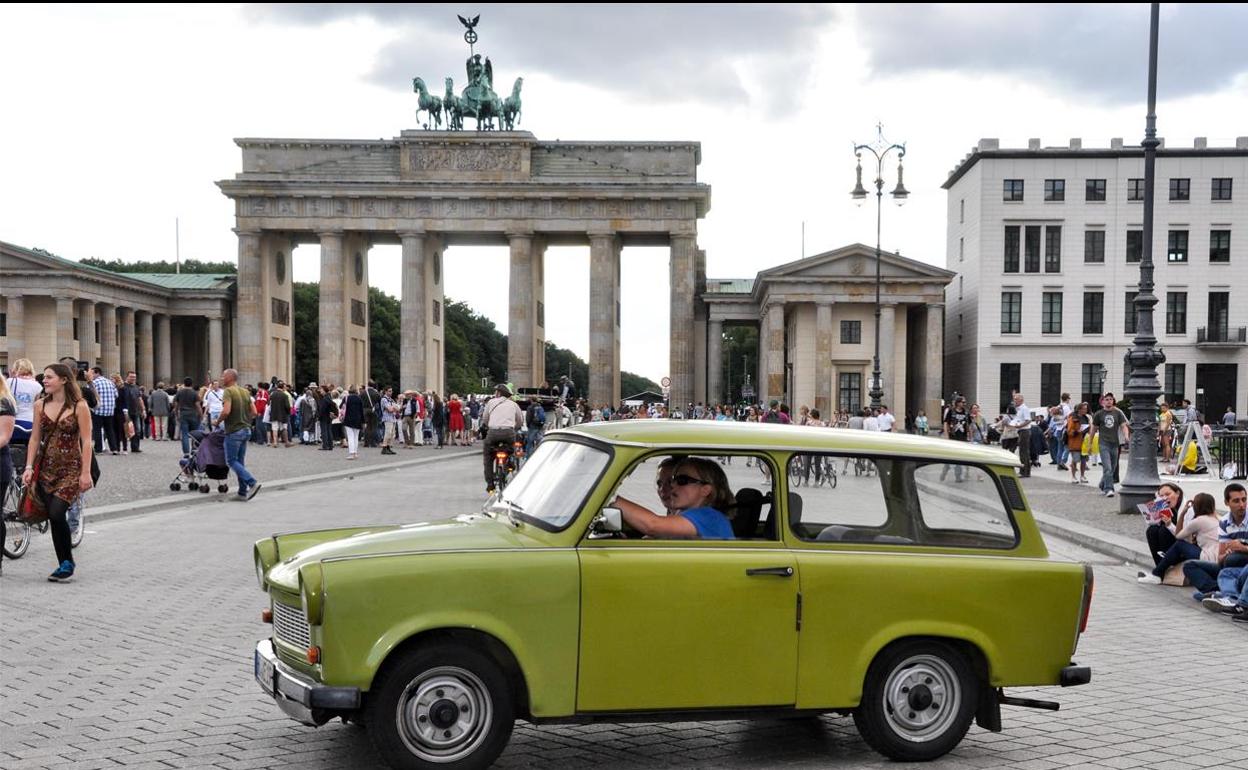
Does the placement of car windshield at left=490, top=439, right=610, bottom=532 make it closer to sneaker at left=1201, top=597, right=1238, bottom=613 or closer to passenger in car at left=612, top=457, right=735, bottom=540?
passenger in car at left=612, top=457, right=735, bottom=540

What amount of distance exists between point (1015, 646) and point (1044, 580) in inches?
14.5

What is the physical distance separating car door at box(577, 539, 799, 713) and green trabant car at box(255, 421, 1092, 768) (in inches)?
0.4

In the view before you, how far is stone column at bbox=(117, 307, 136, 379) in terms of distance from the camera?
74.3 m

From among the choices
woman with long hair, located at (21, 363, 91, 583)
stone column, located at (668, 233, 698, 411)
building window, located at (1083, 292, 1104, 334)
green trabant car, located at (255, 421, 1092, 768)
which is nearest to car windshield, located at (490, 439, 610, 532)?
green trabant car, located at (255, 421, 1092, 768)

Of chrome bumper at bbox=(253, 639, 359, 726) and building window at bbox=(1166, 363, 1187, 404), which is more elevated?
building window at bbox=(1166, 363, 1187, 404)

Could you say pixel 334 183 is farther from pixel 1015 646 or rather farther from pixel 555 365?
pixel 555 365

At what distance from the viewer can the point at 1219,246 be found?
69.5 m

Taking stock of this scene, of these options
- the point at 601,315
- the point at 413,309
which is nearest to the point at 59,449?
the point at 601,315

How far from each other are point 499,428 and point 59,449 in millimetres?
9540

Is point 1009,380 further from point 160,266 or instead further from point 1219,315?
point 160,266

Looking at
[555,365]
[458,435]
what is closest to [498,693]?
[458,435]

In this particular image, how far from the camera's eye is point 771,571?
18.8 ft

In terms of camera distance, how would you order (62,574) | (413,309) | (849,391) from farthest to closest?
(413,309) < (849,391) < (62,574)

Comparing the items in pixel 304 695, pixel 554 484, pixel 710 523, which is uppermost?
pixel 554 484
